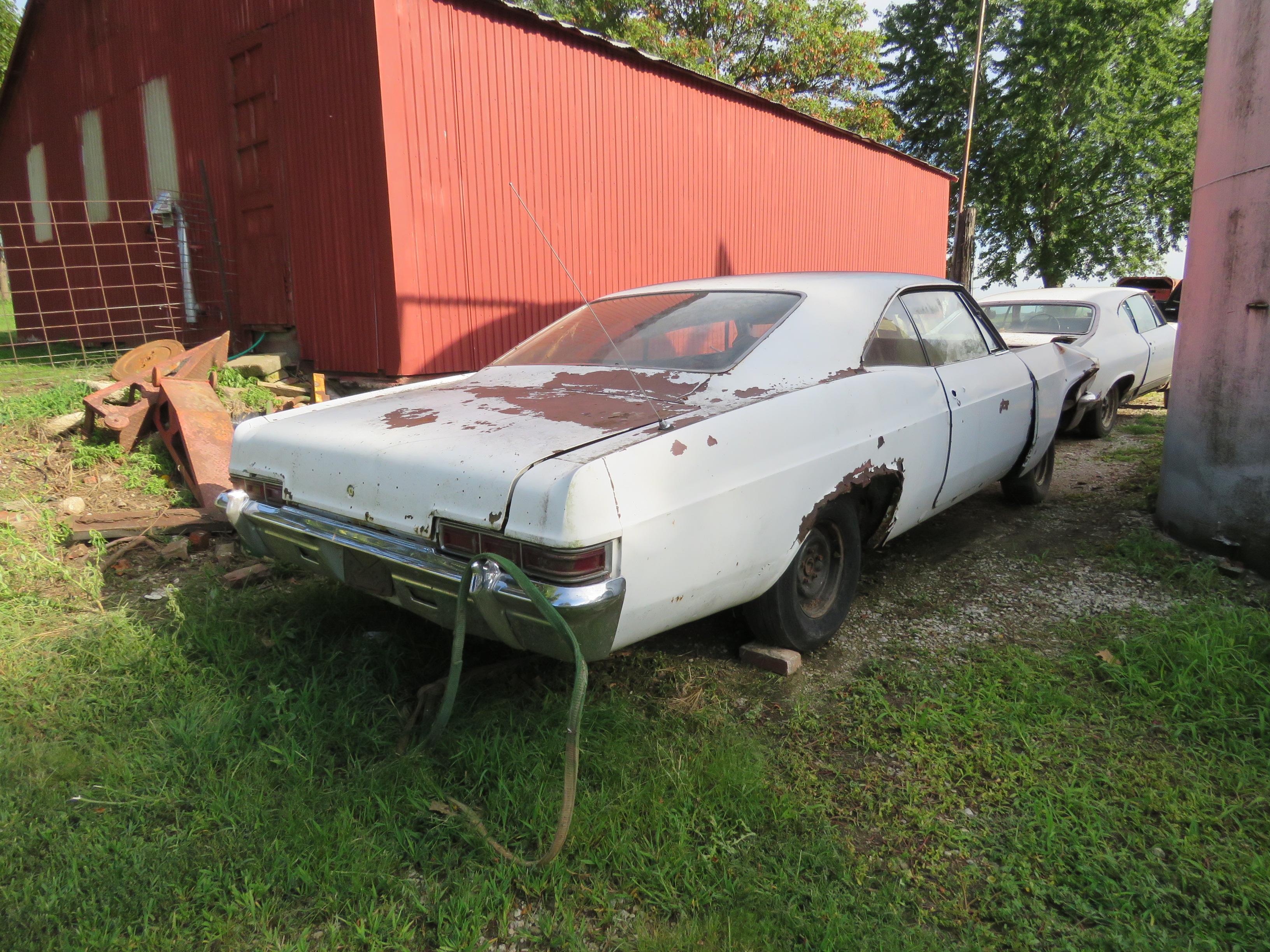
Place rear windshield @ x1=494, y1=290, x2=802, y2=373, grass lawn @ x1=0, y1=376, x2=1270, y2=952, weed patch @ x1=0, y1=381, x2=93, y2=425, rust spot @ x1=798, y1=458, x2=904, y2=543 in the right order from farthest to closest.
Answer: weed patch @ x1=0, y1=381, x2=93, y2=425, rear windshield @ x1=494, y1=290, x2=802, y2=373, rust spot @ x1=798, y1=458, x2=904, y2=543, grass lawn @ x1=0, y1=376, x2=1270, y2=952

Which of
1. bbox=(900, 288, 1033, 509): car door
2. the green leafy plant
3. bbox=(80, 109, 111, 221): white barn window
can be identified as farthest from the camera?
bbox=(80, 109, 111, 221): white barn window

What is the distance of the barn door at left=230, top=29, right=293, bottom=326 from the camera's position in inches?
290

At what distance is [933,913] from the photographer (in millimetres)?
1897

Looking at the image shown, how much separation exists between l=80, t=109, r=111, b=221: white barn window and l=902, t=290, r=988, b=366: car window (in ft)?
34.8

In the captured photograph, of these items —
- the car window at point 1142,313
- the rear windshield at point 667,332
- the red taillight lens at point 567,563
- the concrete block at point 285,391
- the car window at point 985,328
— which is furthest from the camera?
the car window at point 1142,313

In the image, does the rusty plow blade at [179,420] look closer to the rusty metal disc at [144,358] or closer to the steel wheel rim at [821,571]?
the rusty metal disc at [144,358]

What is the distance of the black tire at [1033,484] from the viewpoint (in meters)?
4.87

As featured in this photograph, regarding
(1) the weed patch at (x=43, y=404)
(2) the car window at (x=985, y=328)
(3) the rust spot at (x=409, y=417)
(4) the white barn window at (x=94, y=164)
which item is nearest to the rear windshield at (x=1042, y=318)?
(2) the car window at (x=985, y=328)

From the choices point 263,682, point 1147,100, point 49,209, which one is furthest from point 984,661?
point 1147,100

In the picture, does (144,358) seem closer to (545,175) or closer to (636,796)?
(545,175)

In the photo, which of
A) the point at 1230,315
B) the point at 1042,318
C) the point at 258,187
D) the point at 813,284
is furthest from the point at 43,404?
the point at 1042,318

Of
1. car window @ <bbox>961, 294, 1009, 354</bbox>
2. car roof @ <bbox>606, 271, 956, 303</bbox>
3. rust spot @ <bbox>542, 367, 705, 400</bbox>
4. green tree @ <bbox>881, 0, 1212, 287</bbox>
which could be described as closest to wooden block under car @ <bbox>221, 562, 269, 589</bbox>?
rust spot @ <bbox>542, 367, 705, 400</bbox>

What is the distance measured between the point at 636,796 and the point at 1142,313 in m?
7.81

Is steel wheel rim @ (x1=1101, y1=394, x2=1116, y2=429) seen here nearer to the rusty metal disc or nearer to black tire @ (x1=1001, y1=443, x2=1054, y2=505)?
black tire @ (x1=1001, y1=443, x2=1054, y2=505)
